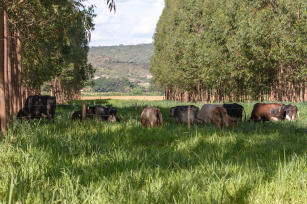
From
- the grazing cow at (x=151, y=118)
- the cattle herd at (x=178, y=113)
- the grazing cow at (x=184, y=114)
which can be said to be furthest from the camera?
the grazing cow at (x=184, y=114)

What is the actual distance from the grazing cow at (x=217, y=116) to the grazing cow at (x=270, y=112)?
447 centimetres

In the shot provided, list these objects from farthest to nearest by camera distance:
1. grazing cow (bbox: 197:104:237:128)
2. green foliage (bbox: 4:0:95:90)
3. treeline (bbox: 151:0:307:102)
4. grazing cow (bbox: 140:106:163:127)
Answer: treeline (bbox: 151:0:307:102) → green foliage (bbox: 4:0:95:90) → grazing cow (bbox: 197:104:237:128) → grazing cow (bbox: 140:106:163:127)

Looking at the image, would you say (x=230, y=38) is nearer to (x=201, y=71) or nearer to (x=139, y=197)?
(x=201, y=71)

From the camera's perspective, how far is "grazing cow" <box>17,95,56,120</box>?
13.0 meters

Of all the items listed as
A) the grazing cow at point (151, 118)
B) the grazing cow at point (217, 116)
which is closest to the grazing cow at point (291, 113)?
the grazing cow at point (217, 116)

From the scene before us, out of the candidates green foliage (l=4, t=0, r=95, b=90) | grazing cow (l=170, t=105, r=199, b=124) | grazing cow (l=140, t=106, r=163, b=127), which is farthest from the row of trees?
grazing cow (l=170, t=105, r=199, b=124)

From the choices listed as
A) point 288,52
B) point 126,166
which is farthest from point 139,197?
point 288,52

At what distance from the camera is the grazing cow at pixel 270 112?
15516mm

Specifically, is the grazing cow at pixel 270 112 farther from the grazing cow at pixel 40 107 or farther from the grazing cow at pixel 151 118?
the grazing cow at pixel 40 107

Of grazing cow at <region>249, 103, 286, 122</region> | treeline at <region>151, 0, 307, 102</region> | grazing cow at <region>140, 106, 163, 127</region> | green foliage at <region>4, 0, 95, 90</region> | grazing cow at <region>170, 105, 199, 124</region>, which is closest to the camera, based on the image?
grazing cow at <region>140, 106, 163, 127</region>

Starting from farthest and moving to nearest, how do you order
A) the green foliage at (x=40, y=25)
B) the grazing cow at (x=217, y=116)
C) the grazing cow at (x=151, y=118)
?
the green foliage at (x=40, y=25), the grazing cow at (x=217, y=116), the grazing cow at (x=151, y=118)

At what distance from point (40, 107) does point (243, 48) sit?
78.5 ft

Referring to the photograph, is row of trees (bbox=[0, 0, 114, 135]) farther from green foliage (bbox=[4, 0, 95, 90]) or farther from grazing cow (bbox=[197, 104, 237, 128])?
grazing cow (bbox=[197, 104, 237, 128])

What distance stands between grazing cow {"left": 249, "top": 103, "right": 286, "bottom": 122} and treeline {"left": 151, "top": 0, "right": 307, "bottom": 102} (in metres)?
12.3
